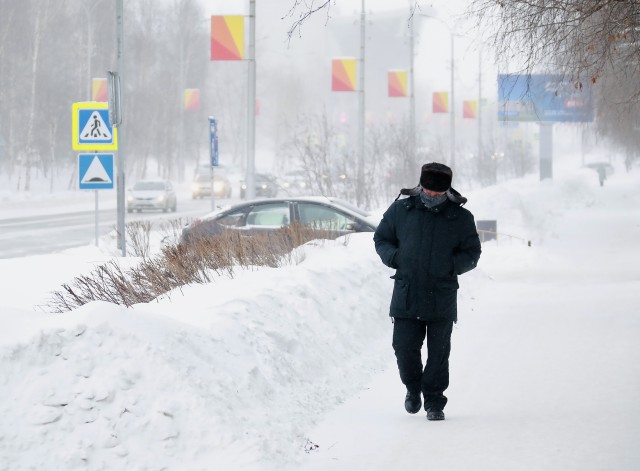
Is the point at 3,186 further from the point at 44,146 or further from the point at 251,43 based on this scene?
the point at 251,43

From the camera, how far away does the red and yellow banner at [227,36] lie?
24750 millimetres

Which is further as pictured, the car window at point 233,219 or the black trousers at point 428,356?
the car window at point 233,219

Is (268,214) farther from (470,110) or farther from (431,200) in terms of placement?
(470,110)

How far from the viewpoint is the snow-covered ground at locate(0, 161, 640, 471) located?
6184 millimetres

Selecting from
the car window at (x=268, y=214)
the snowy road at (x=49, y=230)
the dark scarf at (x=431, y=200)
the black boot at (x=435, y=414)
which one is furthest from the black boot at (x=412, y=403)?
the snowy road at (x=49, y=230)

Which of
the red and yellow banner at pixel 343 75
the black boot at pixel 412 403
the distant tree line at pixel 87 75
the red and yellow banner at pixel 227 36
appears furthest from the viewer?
the distant tree line at pixel 87 75

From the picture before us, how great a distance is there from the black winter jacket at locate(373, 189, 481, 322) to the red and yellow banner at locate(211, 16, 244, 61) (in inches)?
690

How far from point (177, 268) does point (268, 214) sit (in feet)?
22.7

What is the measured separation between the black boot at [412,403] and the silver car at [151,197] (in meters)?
41.5

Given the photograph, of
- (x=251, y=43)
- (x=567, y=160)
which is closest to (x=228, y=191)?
(x=251, y=43)

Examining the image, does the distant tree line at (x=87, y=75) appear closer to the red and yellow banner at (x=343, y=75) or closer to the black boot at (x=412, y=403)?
the red and yellow banner at (x=343, y=75)

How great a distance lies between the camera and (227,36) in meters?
24.9

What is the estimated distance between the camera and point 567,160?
157m

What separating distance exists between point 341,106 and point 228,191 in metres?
75.0
